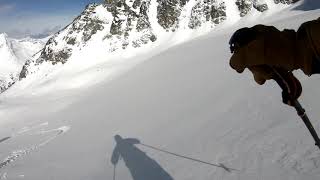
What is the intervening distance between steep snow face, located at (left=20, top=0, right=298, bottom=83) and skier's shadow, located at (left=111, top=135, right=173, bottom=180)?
56.1 meters

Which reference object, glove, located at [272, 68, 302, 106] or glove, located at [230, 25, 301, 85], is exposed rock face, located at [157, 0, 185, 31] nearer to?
glove, located at [272, 68, 302, 106]

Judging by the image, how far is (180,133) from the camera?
49.4 feet

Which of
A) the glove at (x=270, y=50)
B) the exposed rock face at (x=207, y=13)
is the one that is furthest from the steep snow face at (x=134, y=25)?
the glove at (x=270, y=50)

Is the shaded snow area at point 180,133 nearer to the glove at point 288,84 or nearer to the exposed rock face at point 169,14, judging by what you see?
the glove at point 288,84

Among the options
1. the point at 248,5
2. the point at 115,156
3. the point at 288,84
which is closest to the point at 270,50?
the point at 288,84

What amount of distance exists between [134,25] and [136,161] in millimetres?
69027

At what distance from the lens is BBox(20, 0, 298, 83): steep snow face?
243 feet

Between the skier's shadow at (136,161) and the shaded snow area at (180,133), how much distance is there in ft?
0.15

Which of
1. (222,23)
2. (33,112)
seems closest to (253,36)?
(33,112)

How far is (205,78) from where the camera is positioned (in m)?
23.1

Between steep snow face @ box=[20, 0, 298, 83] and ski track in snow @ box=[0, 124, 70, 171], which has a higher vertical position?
ski track in snow @ box=[0, 124, 70, 171]

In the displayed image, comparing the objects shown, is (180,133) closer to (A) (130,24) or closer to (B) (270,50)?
(B) (270,50)

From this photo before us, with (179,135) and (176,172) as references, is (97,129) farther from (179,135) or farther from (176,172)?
(176,172)

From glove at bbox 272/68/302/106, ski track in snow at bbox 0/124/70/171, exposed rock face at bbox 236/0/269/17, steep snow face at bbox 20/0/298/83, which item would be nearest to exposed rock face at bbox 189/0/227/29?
steep snow face at bbox 20/0/298/83
